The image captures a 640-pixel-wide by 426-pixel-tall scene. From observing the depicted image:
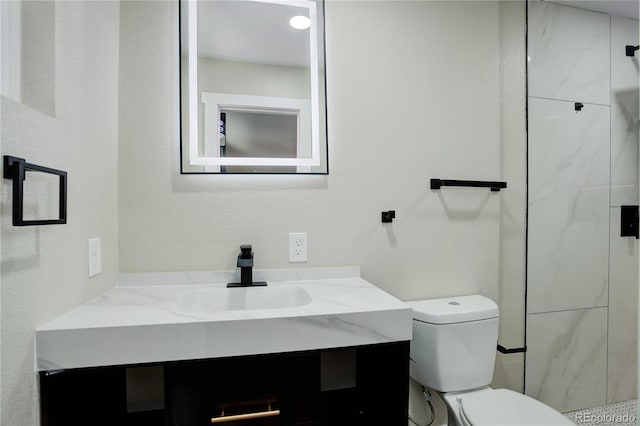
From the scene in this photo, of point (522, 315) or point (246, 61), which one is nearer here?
point (246, 61)

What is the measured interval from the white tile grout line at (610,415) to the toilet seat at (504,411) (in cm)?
49

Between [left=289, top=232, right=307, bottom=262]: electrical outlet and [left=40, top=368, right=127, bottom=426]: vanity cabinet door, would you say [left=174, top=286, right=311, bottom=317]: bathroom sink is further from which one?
[left=40, top=368, right=127, bottom=426]: vanity cabinet door

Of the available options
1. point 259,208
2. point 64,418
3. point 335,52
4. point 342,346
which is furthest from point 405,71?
point 64,418

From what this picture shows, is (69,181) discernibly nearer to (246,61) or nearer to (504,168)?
(246,61)

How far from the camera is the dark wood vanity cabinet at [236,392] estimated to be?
2.76 ft

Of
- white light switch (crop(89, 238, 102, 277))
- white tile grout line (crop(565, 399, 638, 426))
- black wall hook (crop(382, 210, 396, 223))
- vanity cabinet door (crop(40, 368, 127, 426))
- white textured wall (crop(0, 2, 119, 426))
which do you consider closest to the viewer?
white textured wall (crop(0, 2, 119, 426))

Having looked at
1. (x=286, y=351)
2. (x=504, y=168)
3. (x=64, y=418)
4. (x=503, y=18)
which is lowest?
(x=64, y=418)

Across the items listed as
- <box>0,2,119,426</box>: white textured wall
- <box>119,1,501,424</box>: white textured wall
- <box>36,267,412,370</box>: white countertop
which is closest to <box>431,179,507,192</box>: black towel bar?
<box>119,1,501,424</box>: white textured wall

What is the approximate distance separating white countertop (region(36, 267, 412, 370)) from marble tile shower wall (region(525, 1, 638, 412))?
37.7 inches

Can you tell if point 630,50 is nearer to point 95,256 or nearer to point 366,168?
point 366,168

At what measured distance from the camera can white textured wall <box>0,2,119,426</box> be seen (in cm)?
69

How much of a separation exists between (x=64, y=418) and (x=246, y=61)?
4.57ft

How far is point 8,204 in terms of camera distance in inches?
26.6

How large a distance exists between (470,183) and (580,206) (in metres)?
0.45
